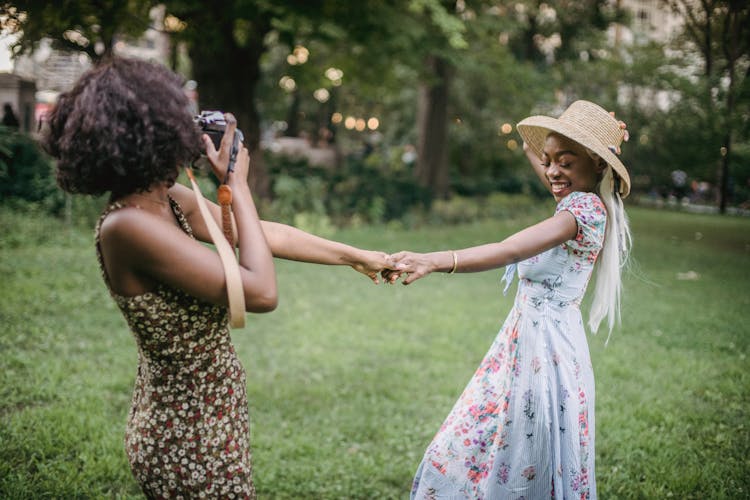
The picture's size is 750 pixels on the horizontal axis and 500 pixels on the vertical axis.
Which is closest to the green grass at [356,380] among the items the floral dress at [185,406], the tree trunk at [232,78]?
the floral dress at [185,406]

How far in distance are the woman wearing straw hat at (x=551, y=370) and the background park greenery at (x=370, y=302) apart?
50.4 inches

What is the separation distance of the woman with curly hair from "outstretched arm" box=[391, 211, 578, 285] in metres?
1.02

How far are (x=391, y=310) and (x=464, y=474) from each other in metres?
5.41

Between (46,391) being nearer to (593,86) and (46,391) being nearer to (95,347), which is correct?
(95,347)

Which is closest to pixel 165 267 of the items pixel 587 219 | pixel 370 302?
pixel 587 219

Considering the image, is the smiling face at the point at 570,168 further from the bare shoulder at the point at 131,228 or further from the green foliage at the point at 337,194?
the green foliage at the point at 337,194

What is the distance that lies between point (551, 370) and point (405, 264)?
85cm

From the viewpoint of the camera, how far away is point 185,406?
1.98m

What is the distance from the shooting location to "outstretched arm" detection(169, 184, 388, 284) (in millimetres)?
2281

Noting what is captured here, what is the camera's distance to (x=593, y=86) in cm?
2781

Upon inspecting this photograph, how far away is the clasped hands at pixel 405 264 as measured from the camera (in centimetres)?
271

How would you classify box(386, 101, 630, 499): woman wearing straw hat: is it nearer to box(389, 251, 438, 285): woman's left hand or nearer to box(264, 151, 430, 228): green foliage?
box(389, 251, 438, 285): woman's left hand

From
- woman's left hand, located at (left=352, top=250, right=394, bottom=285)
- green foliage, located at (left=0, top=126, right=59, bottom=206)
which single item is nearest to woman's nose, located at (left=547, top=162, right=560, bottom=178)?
Result: woman's left hand, located at (left=352, top=250, right=394, bottom=285)

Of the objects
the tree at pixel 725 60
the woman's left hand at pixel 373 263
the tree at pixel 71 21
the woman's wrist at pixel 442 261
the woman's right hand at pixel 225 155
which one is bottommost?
the woman's left hand at pixel 373 263
